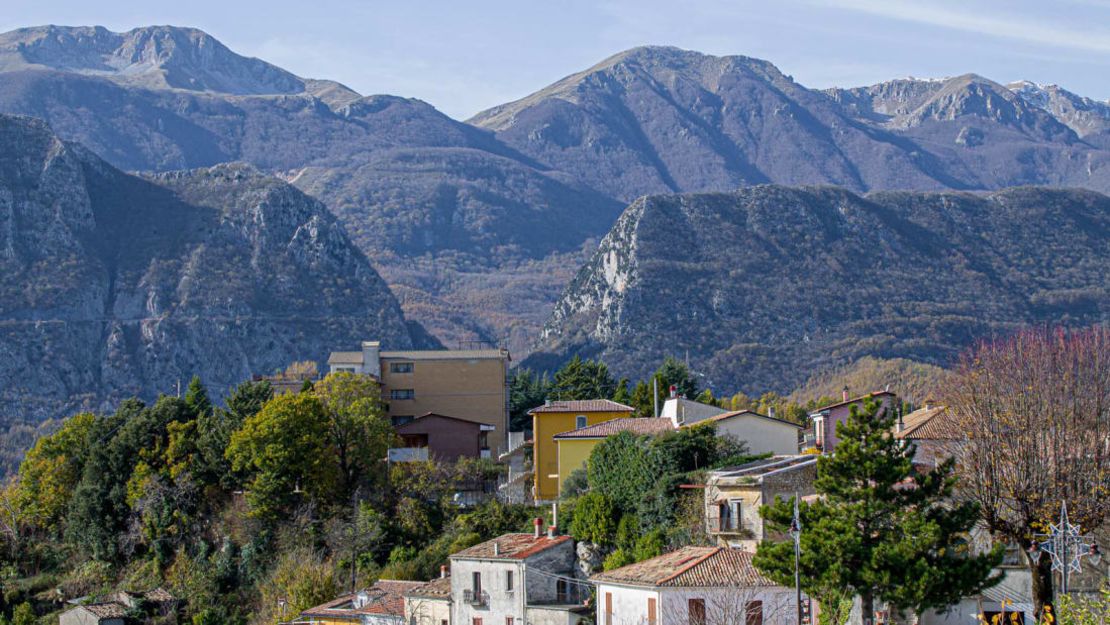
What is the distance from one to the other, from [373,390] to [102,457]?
14978 mm

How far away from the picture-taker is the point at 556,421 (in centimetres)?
8912

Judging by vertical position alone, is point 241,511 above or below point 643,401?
below

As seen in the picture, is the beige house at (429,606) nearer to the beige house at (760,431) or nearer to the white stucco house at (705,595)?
the white stucco house at (705,595)

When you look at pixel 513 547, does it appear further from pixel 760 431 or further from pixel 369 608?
pixel 760 431

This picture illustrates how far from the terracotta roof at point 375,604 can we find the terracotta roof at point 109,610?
1178 centimetres

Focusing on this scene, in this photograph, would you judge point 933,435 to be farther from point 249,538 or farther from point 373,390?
point 373,390

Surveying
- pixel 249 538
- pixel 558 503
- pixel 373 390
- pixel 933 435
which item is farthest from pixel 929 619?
pixel 373 390

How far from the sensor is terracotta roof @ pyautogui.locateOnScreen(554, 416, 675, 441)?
77.8m

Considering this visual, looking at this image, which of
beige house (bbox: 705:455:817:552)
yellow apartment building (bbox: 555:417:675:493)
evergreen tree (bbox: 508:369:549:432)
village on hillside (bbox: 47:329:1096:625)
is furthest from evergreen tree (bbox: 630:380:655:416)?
beige house (bbox: 705:455:817:552)

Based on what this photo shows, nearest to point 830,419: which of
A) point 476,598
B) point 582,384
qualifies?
point 476,598

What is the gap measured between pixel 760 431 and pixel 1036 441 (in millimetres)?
20332

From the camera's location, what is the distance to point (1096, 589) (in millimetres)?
54469

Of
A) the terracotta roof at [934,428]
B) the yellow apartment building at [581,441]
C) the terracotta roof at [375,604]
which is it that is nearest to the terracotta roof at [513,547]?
the terracotta roof at [375,604]

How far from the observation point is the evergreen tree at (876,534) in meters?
49.7
